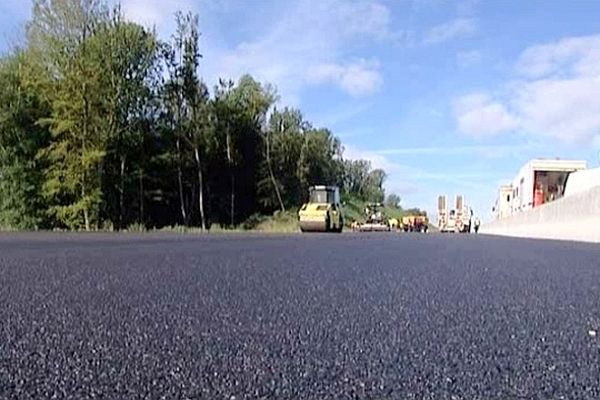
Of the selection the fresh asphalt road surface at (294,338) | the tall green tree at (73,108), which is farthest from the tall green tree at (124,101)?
the fresh asphalt road surface at (294,338)

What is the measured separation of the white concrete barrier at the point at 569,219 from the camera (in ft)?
35.7

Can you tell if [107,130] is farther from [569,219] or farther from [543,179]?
[543,179]

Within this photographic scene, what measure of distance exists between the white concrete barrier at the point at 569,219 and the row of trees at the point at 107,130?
574 inches

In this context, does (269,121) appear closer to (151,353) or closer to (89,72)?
(89,72)

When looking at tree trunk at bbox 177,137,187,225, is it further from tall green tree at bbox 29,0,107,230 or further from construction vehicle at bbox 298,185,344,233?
construction vehicle at bbox 298,185,344,233

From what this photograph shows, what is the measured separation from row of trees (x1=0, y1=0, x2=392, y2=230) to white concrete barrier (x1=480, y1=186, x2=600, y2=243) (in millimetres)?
14591

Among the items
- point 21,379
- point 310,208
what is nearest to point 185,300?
point 21,379

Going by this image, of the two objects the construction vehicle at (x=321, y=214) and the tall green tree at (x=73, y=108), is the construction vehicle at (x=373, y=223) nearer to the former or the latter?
the construction vehicle at (x=321, y=214)

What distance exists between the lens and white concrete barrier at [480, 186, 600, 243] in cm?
1088

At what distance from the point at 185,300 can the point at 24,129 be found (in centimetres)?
2274

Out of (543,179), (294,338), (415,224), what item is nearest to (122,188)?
(415,224)

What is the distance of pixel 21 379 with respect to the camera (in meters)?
1.21

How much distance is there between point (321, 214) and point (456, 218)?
18.9 m

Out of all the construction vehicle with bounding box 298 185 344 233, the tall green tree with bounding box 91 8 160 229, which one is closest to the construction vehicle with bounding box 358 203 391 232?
the construction vehicle with bounding box 298 185 344 233
